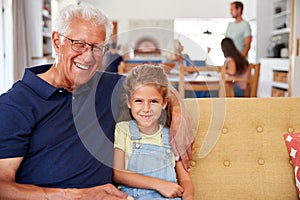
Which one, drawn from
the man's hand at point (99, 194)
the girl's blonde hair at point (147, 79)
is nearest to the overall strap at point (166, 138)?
the girl's blonde hair at point (147, 79)

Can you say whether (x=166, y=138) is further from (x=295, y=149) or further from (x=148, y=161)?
(x=295, y=149)

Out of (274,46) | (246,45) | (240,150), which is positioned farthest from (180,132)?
(274,46)

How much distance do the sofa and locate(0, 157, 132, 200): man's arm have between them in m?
0.45

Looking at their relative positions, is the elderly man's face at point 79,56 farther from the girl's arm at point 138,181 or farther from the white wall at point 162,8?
the white wall at point 162,8

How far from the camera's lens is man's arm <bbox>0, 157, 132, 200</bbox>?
51.6 inches

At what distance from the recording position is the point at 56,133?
1462 mm

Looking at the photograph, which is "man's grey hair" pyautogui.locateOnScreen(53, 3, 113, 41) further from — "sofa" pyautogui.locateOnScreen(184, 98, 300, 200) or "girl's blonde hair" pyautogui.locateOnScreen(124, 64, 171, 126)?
"sofa" pyautogui.locateOnScreen(184, 98, 300, 200)

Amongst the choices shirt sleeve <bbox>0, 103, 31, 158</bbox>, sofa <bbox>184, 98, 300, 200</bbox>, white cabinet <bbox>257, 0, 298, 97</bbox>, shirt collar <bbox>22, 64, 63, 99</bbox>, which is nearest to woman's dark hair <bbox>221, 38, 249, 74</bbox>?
white cabinet <bbox>257, 0, 298, 97</bbox>

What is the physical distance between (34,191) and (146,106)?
1.61 feet

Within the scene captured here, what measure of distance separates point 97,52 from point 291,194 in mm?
997

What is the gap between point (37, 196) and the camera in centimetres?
134

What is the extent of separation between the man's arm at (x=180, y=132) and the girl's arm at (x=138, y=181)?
0.42ft

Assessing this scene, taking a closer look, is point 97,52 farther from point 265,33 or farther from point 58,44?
point 265,33

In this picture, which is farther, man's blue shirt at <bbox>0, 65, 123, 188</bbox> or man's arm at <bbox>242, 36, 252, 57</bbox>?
man's arm at <bbox>242, 36, 252, 57</bbox>
